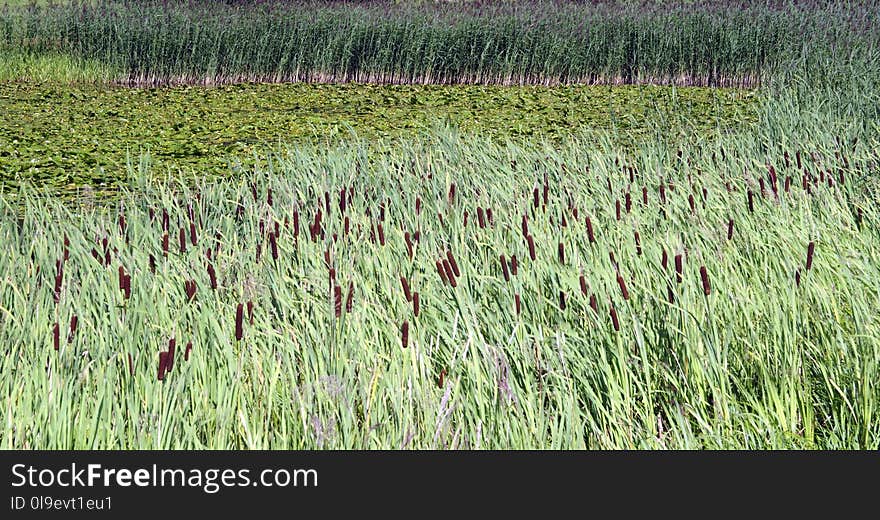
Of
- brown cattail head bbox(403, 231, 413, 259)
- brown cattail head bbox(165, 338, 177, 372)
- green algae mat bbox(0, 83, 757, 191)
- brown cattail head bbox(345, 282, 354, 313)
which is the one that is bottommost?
brown cattail head bbox(165, 338, 177, 372)

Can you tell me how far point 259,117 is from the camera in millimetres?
9422

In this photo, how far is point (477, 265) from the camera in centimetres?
338

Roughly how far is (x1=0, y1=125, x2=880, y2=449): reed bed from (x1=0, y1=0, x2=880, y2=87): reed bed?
915cm

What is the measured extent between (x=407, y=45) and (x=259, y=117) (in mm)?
3810

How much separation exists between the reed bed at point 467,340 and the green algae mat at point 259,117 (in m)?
2.84

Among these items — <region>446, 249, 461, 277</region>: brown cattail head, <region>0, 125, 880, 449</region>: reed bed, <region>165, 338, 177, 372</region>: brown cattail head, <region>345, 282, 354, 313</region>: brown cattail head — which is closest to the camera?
<region>165, 338, 177, 372</region>: brown cattail head

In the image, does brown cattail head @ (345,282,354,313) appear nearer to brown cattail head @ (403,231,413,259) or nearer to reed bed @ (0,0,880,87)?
brown cattail head @ (403,231,413,259)

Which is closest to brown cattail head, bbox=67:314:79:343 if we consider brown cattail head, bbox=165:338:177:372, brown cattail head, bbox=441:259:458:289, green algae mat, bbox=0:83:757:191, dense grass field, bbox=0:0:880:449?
dense grass field, bbox=0:0:880:449

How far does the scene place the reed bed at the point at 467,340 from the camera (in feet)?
7.46

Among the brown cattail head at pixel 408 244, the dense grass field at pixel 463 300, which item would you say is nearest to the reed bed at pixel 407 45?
the dense grass field at pixel 463 300

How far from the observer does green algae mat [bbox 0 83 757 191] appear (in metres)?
6.98

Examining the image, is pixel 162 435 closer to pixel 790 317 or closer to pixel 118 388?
pixel 118 388

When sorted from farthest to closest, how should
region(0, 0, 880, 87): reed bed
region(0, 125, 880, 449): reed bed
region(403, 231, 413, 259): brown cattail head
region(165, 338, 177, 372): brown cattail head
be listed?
region(0, 0, 880, 87): reed bed < region(403, 231, 413, 259): brown cattail head < region(0, 125, 880, 449): reed bed < region(165, 338, 177, 372): brown cattail head

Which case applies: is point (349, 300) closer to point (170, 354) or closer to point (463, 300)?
point (463, 300)
